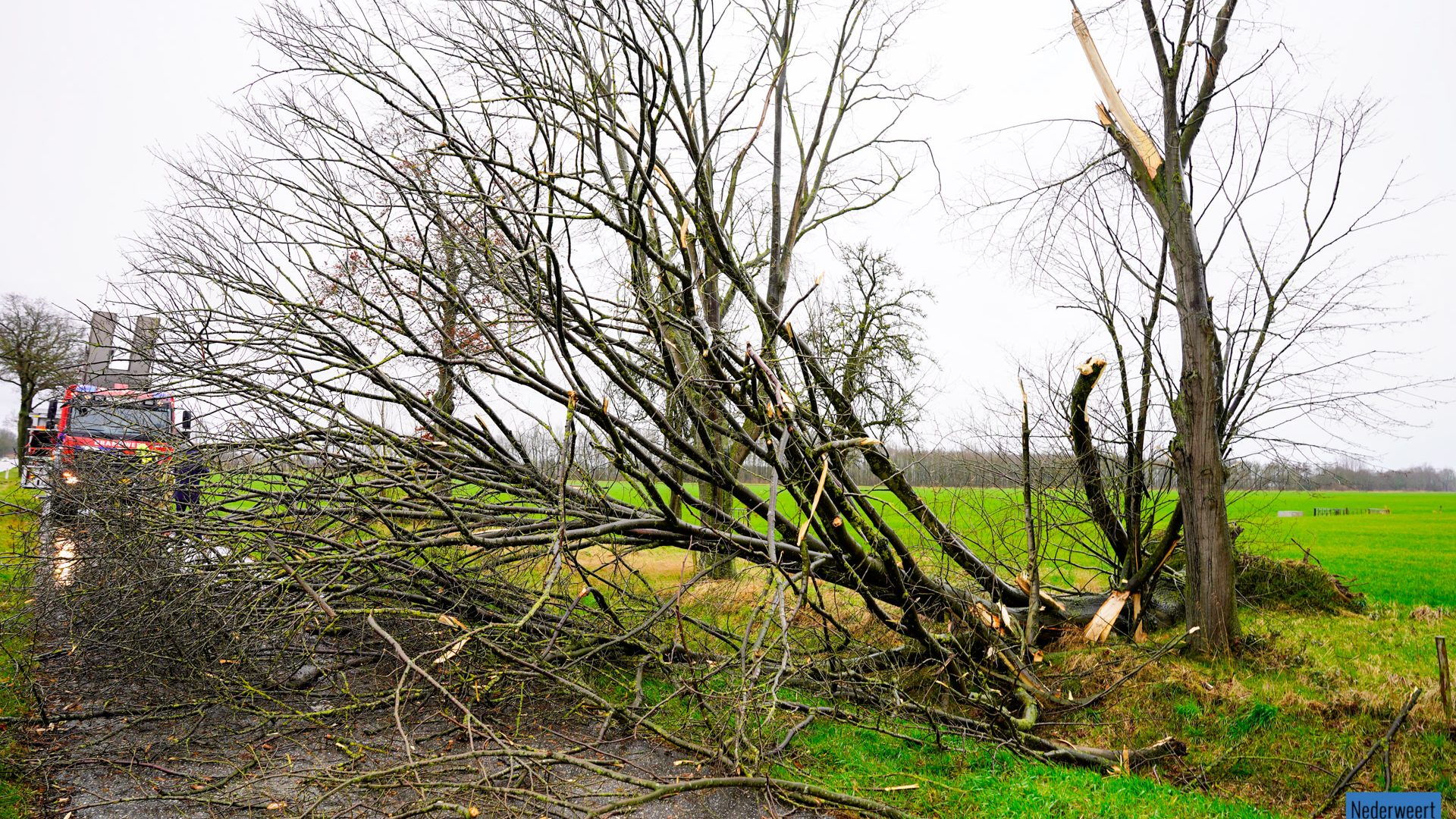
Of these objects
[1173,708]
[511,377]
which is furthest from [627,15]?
[1173,708]

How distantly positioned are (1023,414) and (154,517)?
6.62m

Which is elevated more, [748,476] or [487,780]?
[748,476]

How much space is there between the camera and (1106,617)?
7.57 metres

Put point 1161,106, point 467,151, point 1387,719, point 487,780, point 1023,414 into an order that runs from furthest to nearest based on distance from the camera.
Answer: point 1161,106 → point 1023,414 → point 467,151 → point 1387,719 → point 487,780

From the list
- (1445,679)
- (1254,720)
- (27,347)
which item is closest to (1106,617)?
(1254,720)

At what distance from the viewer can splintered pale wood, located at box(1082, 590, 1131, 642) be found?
7.43 m

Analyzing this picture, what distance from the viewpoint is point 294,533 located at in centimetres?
482

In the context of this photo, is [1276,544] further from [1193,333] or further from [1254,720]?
[1254,720]

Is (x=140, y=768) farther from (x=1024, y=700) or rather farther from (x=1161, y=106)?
(x=1161, y=106)

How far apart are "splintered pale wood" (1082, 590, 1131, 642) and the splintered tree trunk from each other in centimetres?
70

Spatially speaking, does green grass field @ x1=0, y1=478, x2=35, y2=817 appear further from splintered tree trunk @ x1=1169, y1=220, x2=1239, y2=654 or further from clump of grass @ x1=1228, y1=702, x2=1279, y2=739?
splintered tree trunk @ x1=1169, y1=220, x2=1239, y2=654

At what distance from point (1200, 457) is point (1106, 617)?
1739 mm

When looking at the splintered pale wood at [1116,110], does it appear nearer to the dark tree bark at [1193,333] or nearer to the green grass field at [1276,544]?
the dark tree bark at [1193,333]

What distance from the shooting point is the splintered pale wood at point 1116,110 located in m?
7.54
